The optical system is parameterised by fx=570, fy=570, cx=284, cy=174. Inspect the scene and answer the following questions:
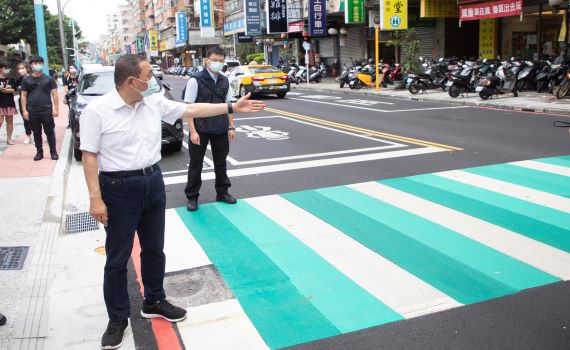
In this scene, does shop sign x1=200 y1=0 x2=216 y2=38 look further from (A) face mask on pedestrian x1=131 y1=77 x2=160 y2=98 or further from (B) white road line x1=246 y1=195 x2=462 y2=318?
(A) face mask on pedestrian x1=131 y1=77 x2=160 y2=98

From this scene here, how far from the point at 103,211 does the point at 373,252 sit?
2694mm

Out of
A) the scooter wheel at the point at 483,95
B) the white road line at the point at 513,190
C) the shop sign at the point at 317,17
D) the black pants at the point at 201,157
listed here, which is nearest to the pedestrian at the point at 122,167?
the black pants at the point at 201,157

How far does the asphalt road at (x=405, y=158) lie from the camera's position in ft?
12.4

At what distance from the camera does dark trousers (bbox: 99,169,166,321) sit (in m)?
3.74

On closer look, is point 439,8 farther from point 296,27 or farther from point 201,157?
point 201,157

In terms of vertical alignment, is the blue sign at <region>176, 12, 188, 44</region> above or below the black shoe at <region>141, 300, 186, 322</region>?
above

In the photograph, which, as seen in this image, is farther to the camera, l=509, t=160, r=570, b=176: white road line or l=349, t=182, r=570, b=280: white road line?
l=509, t=160, r=570, b=176: white road line

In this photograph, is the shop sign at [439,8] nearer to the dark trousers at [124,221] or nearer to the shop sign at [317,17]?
the shop sign at [317,17]

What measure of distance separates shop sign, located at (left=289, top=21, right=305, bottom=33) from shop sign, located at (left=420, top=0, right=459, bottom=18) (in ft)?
46.3

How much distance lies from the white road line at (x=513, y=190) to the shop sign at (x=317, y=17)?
Answer: 27742 millimetres

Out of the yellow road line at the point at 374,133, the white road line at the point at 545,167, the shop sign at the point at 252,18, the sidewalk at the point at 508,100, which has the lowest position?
the white road line at the point at 545,167

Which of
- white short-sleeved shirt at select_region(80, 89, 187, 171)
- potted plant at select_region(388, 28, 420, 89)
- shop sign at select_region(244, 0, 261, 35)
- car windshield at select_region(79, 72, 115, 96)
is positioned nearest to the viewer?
white short-sleeved shirt at select_region(80, 89, 187, 171)

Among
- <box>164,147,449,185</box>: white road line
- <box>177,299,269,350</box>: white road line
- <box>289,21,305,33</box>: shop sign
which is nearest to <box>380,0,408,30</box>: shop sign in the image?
<box>289,21,305,33</box>: shop sign

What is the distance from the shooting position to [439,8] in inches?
1045
